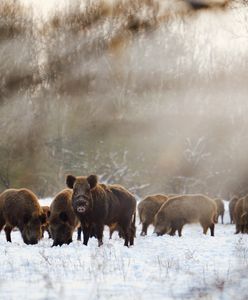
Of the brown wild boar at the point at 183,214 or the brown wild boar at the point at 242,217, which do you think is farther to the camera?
the brown wild boar at the point at 242,217

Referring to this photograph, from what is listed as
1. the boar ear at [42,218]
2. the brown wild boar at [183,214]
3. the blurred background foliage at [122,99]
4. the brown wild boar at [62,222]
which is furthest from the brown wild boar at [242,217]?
the blurred background foliage at [122,99]

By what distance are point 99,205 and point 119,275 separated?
497cm

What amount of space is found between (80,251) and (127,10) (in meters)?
44.9

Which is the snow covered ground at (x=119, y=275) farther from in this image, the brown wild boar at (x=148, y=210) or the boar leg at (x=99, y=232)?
the brown wild boar at (x=148, y=210)

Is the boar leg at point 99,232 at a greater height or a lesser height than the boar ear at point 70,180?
lesser

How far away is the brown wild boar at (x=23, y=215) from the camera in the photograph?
45.4 feet

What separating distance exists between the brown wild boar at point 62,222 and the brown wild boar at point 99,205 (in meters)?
0.55

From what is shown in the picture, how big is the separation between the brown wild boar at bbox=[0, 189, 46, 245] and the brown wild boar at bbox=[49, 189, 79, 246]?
1.40 feet

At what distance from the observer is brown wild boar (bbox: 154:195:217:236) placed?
19547 mm

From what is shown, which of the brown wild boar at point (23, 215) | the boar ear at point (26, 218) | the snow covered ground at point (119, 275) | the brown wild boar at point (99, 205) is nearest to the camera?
the snow covered ground at point (119, 275)

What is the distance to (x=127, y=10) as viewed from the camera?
5347cm

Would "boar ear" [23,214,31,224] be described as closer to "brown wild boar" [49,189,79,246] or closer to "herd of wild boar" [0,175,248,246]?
"herd of wild boar" [0,175,248,246]

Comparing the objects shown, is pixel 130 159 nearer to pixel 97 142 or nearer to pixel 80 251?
pixel 97 142

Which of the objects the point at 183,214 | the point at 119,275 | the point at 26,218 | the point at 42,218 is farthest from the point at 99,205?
the point at 183,214
